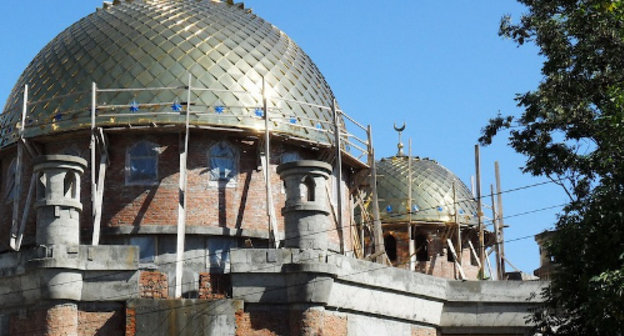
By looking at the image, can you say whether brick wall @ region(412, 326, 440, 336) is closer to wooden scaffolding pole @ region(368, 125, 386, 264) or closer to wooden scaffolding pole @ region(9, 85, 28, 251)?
wooden scaffolding pole @ region(368, 125, 386, 264)

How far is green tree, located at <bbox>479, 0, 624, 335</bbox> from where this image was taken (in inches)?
648

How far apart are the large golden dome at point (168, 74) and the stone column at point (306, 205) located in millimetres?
3958

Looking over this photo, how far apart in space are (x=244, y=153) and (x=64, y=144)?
4.54m

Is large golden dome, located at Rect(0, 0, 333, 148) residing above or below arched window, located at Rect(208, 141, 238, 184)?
above

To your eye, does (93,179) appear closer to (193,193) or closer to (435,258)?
(193,193)

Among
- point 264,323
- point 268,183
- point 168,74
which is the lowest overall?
point 264,323

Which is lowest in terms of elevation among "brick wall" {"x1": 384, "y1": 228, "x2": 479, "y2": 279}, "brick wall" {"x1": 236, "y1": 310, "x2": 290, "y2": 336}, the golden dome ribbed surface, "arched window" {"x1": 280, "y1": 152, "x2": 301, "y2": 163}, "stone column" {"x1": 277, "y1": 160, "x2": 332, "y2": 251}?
"brick wall" {"x1": 236, "y1": 310, "x2": 290, "y2": 336}

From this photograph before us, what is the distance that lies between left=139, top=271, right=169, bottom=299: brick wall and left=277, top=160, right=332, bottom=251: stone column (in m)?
2.70

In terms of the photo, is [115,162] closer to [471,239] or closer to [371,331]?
[371,331]

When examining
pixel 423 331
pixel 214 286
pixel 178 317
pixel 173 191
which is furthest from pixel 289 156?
pixel 178 317

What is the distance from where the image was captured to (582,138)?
19828 mm

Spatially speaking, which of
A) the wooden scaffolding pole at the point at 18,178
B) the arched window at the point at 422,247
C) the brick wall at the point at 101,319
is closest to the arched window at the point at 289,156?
the wooden scaffolding pole at the point at 18,178

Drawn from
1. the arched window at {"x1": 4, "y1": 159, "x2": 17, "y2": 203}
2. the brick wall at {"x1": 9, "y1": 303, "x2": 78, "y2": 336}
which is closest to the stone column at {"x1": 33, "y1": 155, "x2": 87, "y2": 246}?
the brick wall at {"x1": 9, "y1": 303, "x2": 78, "y2": 336}

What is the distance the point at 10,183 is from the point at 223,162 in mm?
5787
